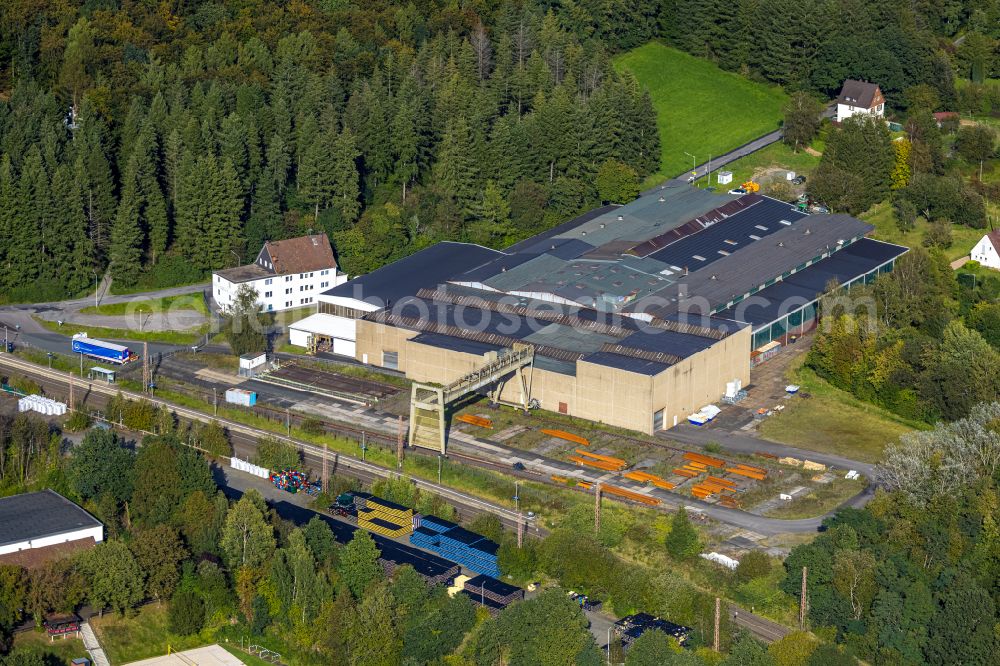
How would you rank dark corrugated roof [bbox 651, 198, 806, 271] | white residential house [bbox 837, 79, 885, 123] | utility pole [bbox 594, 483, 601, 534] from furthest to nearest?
white residential house [bbox 837, 79, 885, 123]
dark corrugated roof [bbox 651, 198, 806, 271]
utility pole [bbox 594, 483, 601, 534]

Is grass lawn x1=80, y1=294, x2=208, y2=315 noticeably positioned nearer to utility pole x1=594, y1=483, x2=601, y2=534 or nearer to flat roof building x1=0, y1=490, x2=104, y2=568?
flat roof building x1=0, y1=490, x2=104, y2=568

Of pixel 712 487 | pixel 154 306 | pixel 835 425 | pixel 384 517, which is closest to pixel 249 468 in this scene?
pixel 384 517

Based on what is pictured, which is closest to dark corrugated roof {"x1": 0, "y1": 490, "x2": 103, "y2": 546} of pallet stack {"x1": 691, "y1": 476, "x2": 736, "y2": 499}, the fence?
the fence

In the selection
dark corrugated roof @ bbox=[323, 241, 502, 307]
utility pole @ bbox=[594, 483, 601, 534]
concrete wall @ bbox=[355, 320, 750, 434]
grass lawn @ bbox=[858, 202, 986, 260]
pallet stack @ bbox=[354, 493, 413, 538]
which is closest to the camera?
utility pole @ bbox=[594, 483, 601, 534]

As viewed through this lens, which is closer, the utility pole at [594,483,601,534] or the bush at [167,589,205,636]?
the bush at [167,589,205,636]

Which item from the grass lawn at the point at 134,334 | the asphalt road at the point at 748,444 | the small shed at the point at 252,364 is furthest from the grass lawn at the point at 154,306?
the asphalt road at the point at 748,444

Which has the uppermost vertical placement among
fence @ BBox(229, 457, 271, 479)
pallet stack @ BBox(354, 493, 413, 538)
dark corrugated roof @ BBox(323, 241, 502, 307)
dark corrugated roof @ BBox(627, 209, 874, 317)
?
dark corrugated roof @ BBox(627, 209, 874, 317)
